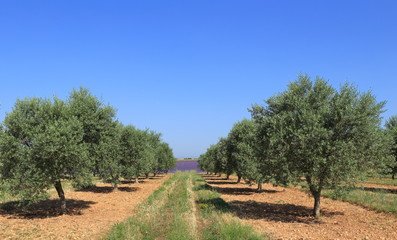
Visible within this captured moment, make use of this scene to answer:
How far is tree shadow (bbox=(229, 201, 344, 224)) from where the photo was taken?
2219 cm

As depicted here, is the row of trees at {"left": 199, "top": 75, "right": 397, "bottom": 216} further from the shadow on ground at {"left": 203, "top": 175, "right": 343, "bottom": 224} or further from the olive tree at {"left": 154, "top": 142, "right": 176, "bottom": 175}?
the olive tree at {"left": 154, "top": 142, "right": 176, "bottom": 175}

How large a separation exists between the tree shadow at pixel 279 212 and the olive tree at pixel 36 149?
1534cm

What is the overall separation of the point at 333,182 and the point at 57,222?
21429 millimetres

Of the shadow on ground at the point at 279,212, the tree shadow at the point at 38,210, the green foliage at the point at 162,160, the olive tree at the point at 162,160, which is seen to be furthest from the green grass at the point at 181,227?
the green foliage at the point at 162,160

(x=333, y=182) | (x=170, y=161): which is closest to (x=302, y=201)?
(x=333, y=182)

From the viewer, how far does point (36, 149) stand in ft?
66.9

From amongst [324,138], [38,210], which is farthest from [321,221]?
[38,210]

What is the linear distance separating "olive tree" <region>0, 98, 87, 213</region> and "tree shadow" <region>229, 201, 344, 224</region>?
604 inches

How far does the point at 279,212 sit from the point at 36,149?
21780 mm

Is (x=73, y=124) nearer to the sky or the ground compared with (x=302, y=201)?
nearer to the sky

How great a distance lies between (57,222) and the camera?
2061cm

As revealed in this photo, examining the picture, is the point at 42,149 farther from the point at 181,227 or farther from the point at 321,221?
the point at 321,221

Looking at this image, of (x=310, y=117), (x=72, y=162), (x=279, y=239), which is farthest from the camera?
(x=72, y=162)

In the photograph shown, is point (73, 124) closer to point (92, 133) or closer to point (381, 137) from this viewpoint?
point (92, 133)
